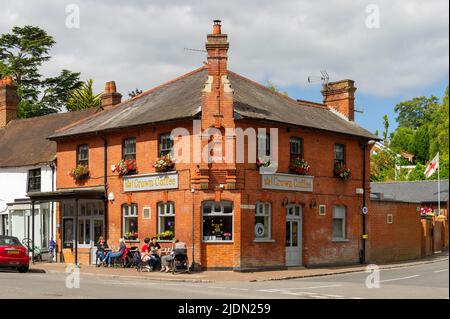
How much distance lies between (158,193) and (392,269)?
11166mm

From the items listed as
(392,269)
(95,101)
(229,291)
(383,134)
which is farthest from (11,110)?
(383,134)

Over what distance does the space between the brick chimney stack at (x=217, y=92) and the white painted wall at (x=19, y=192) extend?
12324 mm

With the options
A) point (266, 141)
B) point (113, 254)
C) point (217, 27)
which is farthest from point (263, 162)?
point (113, 254)

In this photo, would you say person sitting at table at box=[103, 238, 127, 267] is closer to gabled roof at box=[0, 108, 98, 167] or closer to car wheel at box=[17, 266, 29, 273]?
car wheel at box=[17, 266, 29, 273]

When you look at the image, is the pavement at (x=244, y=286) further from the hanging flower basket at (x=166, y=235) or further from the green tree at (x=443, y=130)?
the green tree at (x=443, y=130)

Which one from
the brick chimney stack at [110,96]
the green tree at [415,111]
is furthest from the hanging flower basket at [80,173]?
the green tree at [415,111]

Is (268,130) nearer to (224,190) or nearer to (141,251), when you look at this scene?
(224,190)

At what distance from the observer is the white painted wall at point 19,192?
1484 inches

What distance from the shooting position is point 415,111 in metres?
102

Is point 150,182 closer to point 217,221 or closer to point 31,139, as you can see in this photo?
point 217,221

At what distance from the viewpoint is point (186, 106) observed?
30188mm

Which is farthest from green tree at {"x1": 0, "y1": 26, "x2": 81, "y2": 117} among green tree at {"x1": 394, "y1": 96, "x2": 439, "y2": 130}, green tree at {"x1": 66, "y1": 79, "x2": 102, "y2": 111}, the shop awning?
green tree at {"x1": 394, "y1": 96, "x2": 439, "y2": 130}

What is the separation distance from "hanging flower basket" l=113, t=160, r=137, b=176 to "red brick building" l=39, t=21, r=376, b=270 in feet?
0.87

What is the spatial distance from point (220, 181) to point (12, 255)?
29.1 ft
